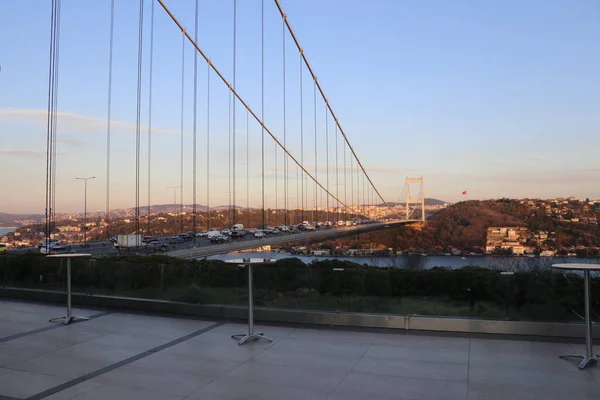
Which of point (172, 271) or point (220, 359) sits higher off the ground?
point (172, 271)

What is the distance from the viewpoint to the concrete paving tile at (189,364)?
18.1 ft

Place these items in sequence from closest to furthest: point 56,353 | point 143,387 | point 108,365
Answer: point 143,387, point 108,365, point 56,353

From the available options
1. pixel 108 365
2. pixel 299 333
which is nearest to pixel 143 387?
pixel 108 365

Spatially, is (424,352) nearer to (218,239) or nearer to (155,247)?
(155,247)

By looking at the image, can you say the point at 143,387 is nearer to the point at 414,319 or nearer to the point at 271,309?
the point at 271,309

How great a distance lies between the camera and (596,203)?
117 feet

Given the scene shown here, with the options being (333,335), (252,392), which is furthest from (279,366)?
(333,335)

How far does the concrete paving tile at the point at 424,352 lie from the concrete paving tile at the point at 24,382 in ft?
10.9

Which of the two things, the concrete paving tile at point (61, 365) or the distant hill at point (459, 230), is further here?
the distant hill at point (459, 230)

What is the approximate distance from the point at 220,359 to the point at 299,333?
1625 millimetres

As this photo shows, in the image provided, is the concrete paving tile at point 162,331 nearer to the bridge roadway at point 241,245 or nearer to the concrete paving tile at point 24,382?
the concrete paving tile at point 24,382

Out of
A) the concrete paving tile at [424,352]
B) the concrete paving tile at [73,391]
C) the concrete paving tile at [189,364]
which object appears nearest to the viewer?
the concrete paving tile at [73,391]

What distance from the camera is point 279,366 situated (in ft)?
18.7

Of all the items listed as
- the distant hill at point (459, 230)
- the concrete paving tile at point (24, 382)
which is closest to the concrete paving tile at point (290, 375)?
the concrete paving tile at point (24, 382)
